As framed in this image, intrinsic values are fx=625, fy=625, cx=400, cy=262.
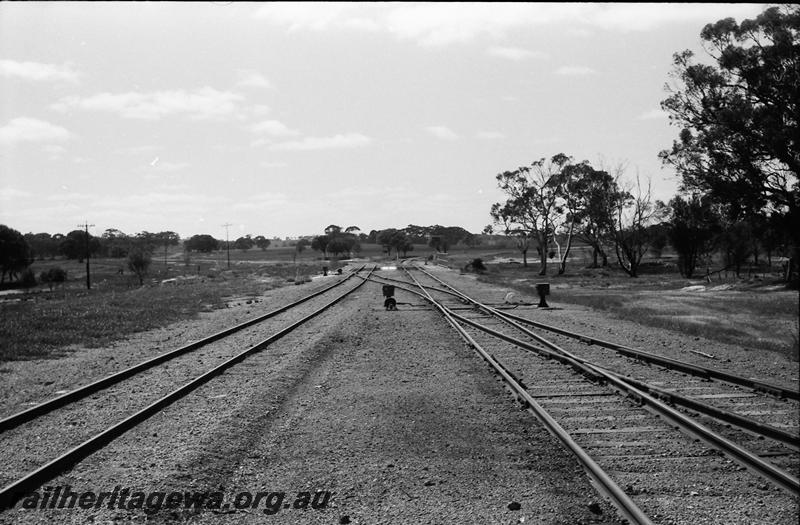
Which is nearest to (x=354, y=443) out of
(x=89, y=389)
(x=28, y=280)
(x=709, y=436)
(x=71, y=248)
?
(x=709, y=436)

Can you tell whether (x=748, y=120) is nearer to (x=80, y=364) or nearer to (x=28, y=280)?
(x=80, y=364)

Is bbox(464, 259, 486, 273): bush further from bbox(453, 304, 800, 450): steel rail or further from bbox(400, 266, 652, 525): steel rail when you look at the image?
bbox(400, 266, 652, 525): steel rail

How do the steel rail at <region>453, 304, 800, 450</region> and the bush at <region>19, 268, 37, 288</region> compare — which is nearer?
the steel rail at <region>453, 304, 800, 450</region>

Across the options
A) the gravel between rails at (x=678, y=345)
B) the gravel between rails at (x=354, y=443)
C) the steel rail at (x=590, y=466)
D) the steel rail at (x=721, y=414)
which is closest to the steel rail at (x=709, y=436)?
the steel rail at (x=721, y=414)

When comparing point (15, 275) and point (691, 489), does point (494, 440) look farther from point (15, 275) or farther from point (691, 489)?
point (15, 275)

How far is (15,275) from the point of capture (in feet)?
276

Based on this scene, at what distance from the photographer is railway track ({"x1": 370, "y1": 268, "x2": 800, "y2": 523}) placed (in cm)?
499

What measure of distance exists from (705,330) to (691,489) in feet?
38.2

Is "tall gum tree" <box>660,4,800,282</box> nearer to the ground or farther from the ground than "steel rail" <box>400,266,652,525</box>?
farther from the ground

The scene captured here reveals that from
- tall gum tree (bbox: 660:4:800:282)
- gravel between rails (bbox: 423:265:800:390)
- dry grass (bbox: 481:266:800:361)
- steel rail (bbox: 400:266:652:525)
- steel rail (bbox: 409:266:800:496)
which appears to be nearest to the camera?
steel rail (bbox: 400:266:652:525)

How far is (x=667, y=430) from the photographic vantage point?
6.87 metres

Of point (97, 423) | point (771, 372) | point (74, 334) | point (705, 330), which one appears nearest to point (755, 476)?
point (771, 372)

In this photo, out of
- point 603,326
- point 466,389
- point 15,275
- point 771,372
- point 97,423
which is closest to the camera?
point 97,423

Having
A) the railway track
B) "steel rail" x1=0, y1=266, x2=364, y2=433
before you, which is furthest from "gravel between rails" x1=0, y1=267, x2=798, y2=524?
"steel rail" x1=0, y1=266, x2=364, y2=433
